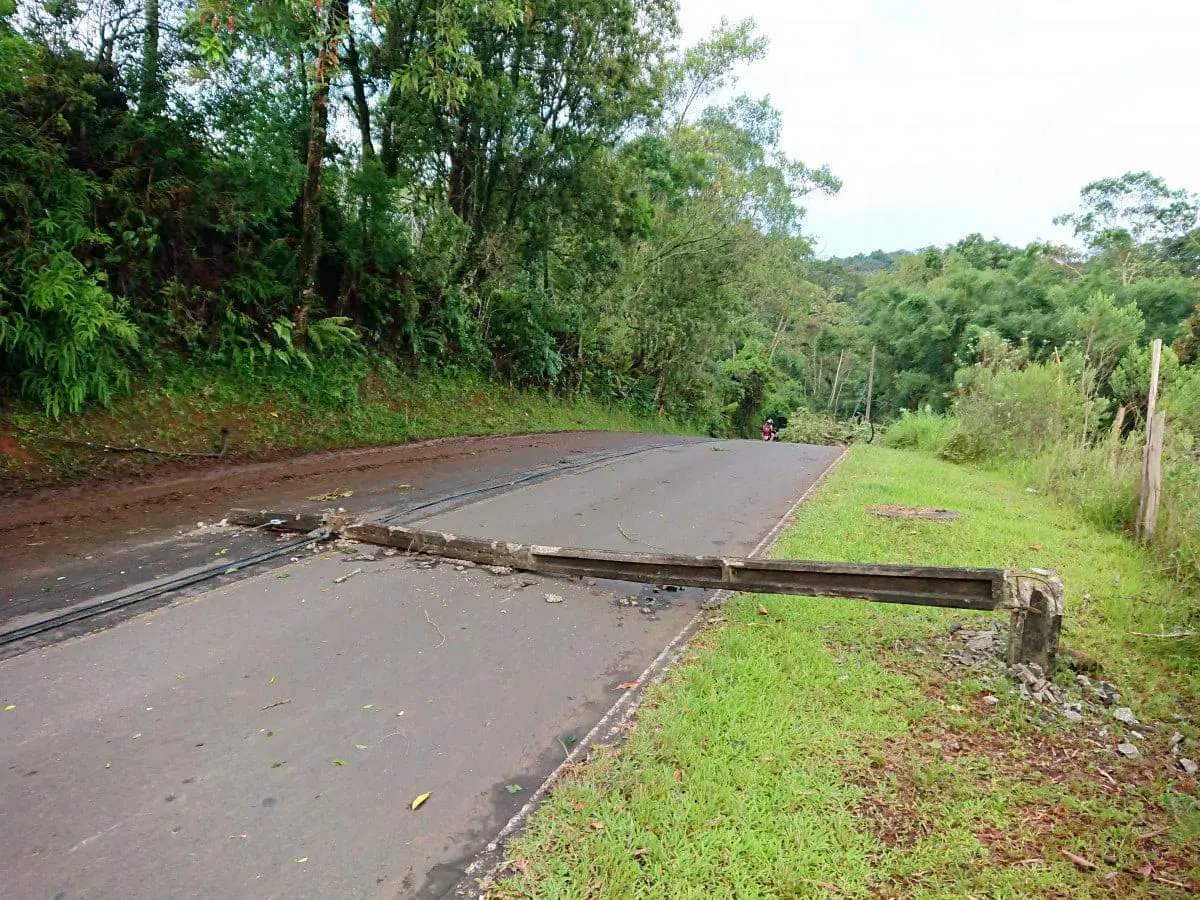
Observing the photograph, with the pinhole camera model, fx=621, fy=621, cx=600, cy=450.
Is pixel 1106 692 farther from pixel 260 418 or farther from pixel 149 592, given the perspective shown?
pixel 260 418

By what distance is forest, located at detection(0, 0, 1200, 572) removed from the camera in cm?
766

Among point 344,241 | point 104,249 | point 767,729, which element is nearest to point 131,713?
point 767,729

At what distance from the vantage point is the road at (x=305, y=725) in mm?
2324

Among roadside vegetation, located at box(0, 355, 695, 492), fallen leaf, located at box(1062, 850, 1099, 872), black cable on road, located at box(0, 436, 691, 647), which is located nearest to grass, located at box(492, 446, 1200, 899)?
fallen leaf, located at box(1062, 850, 1099, 872)

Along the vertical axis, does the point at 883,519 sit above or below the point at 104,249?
below

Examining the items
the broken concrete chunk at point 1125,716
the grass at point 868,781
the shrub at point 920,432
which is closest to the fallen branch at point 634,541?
the grass at point 868,781

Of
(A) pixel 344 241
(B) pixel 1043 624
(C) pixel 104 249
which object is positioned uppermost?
(A) pixel 344 241

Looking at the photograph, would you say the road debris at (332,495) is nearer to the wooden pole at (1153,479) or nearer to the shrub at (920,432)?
the wooden pole at (1153,479)

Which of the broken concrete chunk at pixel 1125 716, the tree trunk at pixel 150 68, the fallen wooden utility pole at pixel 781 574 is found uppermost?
the tree trunk at pixel 150 68

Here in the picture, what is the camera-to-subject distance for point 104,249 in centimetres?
852

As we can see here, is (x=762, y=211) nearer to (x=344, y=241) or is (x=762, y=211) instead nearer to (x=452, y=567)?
(x=344, y=241)

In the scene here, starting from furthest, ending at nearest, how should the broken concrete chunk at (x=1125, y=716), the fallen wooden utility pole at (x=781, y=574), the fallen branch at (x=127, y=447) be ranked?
the fallen branch at (x=127, y=447) → the fallen wooden utility pole at (x=781, y=574) → the broken concrete chunk at (x=1125, y=716)

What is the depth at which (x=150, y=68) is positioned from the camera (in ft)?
30.7

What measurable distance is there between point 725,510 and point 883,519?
1.85 m
